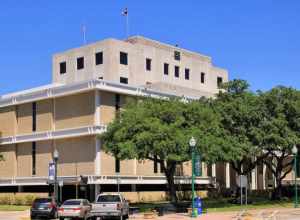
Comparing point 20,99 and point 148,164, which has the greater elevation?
point 20,99

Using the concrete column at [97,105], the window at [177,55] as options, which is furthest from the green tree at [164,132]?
the window at [177,55]

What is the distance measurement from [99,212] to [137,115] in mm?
12373

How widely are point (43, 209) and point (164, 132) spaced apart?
11.0m

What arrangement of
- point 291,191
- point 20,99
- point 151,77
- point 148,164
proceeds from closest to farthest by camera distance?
1. point 148,164
2. point 20,99
3. point 291,191
4. point 151,77

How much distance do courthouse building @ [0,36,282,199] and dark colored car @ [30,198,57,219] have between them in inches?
453

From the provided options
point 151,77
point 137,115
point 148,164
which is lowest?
point 148,164

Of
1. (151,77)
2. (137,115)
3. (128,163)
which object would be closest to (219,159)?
(137,115)

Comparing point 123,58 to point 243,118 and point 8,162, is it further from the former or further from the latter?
point 243,118

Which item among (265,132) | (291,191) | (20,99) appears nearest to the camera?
(265,132)

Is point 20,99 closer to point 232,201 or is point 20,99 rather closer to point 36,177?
point 36,177

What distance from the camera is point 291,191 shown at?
75812 mm

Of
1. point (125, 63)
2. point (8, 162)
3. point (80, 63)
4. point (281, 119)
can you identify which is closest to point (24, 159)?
point (8, 162)

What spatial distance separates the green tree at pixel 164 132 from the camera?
1795 inches

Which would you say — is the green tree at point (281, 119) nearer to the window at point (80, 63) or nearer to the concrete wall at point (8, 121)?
the concrete wall at point (8, 121)
